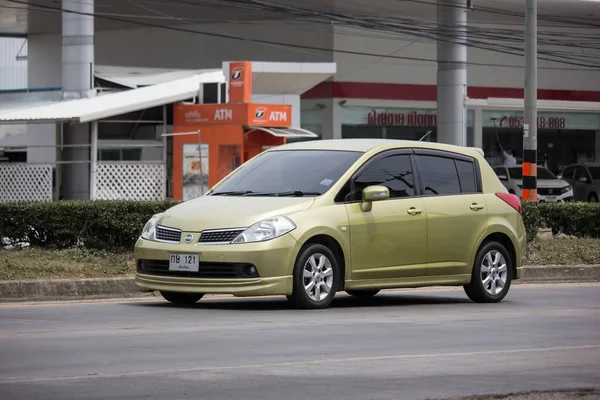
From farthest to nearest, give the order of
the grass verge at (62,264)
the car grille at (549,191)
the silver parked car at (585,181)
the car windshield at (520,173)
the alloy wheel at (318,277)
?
the silver parked car at (585,181) < the car windshield at (520,173) < the car grille at (549,191) < the grass verge at (62,264) < the alloy wheel at (318,277)

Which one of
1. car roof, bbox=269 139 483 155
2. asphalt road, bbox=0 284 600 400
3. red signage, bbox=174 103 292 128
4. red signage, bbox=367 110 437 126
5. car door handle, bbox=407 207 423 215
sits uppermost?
red signage, bbox=367 110 437 126

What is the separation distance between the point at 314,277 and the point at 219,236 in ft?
3.37


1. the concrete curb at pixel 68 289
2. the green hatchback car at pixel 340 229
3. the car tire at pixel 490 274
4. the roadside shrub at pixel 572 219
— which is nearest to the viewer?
the green hatchback car at pixel 340 229

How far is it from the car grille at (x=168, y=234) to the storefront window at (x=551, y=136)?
42.2 metres

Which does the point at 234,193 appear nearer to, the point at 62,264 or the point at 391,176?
the point at 391,176

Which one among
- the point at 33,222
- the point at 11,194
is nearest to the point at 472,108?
the point at 11,194

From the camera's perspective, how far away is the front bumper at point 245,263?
11789 mm

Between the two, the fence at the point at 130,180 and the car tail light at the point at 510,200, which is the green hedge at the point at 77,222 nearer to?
the car tail light at the point at 510,200

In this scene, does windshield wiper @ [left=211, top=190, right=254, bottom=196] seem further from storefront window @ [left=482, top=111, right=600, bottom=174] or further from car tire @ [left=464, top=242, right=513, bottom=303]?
storefront window @ [left=482, top=111, right=600, bottom=174]

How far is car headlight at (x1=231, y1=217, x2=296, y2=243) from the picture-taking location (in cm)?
1184

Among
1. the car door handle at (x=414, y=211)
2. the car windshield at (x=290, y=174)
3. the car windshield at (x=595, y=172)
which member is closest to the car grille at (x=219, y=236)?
the car windshield at (x=290, y=174)

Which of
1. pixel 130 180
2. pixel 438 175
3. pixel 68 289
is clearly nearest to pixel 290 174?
pixel 438 175

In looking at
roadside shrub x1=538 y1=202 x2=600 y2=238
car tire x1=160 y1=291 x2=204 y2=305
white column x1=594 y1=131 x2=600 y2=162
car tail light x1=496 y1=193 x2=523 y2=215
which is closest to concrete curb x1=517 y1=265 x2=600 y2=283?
roadside shrub x1=538 y1=202 x2=600 y2=238

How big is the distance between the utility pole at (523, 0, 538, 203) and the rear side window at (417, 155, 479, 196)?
32.5 ft
